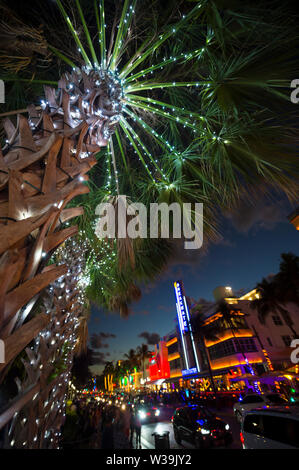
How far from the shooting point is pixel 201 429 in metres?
7.49

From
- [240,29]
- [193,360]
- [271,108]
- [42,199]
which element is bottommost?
[42,199]

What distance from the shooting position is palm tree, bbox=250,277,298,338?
32.3 m

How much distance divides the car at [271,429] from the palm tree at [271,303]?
3243 cm

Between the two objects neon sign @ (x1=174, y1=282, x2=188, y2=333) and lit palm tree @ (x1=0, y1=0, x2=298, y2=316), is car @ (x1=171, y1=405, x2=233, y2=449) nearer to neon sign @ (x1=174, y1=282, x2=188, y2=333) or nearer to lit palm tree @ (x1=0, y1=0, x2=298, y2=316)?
lit palm tree @ (x1=0, y1=0, x2=298, y2=316)

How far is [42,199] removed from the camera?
139 cm

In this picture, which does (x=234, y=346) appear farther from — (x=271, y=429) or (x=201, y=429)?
(x=271, y=429)

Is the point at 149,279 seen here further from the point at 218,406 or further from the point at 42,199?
the point at 218,406

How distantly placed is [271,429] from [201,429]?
4159 millimetres

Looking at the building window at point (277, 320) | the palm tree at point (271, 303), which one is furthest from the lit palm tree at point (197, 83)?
the building window at point (277, 320)

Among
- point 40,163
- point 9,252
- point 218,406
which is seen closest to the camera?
point 9,252

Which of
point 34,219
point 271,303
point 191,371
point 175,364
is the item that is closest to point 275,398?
point 34,219
